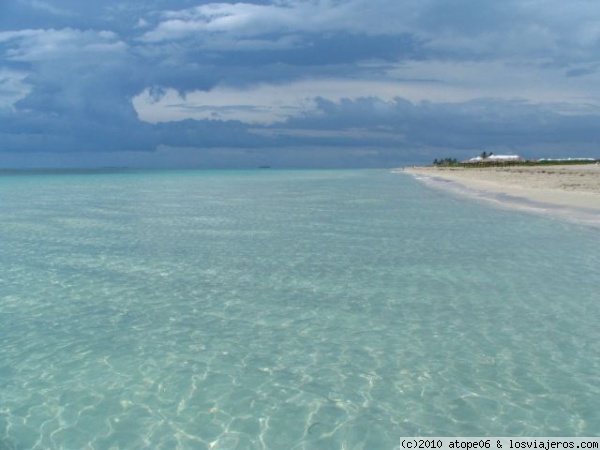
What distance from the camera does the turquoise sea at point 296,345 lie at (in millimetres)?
6379

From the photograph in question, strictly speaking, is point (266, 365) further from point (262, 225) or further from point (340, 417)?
point (262, 225)

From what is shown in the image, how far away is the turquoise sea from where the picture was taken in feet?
20.9

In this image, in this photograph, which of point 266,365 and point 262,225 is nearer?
point 266,365

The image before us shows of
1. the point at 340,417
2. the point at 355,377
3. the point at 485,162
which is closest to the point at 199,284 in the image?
the point at 355,377

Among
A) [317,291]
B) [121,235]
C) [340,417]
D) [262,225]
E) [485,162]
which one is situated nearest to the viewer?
[340,417]

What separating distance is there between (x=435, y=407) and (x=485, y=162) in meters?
158

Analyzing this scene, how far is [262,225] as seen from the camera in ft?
81.9

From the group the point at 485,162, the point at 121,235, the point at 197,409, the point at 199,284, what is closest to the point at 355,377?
the point at 197,409

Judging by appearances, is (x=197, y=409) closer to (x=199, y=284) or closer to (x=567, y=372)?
(x=567, y=372)

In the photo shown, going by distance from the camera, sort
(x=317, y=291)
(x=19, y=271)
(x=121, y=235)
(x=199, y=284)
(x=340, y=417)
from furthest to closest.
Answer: (x=121, y=235) < (x=19, y=271) < (x=199, y=284) < (x=317, y=291) < (x=340, y=417)

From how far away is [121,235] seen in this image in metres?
22.2

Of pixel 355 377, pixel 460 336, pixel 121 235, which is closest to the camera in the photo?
pixel 355 377

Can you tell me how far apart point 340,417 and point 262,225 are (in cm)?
1874

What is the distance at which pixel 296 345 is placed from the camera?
29.2ft
